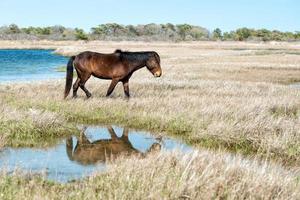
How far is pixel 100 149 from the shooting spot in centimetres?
979

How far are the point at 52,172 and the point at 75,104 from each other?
612cm

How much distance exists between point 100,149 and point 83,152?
423 mm

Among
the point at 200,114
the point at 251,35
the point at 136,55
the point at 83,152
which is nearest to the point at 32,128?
the point at 83,152

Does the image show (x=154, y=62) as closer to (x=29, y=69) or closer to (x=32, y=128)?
(x=32, y=128)

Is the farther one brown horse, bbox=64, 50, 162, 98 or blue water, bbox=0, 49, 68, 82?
blue water, bbox=0, 49, 68, 82

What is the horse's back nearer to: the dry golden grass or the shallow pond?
the dry golden grass

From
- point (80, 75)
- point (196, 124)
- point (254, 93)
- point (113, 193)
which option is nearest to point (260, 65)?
point (254, 93)

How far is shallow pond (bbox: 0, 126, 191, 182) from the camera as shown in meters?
7.88

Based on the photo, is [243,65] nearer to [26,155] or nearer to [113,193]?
[26,155]

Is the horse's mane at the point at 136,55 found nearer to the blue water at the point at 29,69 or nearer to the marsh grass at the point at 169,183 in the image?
the marsh grass at the point at 169,183

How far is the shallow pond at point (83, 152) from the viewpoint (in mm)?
7883

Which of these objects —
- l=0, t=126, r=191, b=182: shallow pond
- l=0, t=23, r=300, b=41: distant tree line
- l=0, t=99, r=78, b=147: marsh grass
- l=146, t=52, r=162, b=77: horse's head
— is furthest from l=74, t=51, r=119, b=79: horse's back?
l=0, t=23, r=300, b=41: distant tree line

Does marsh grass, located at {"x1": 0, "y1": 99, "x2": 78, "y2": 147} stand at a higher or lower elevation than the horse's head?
lower

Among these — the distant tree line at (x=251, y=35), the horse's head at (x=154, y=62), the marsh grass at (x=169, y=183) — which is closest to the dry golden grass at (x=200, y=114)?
the horse's head at (x=154, y=62)
